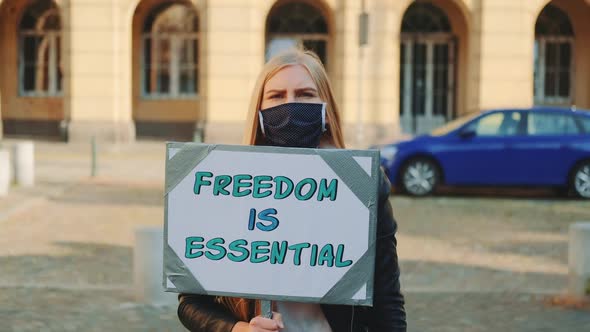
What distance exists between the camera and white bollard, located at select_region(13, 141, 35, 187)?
15367 mm

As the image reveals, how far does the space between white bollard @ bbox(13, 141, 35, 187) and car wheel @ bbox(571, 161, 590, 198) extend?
9.40m

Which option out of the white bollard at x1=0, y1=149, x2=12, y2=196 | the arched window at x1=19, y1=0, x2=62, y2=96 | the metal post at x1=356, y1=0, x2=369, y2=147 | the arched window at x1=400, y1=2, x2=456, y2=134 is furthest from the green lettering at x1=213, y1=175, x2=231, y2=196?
the arched window at x1=19, y1=0, x2=62, y2=96

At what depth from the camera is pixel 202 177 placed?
101 inches

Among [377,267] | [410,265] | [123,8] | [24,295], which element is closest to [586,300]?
[410,265]

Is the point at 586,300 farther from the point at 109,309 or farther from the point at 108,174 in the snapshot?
the point at 108,174

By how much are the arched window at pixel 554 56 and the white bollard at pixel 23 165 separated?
1734 centimetres

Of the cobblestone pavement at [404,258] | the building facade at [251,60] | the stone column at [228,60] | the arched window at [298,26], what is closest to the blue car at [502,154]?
the cobblestone pavement at [404,258]

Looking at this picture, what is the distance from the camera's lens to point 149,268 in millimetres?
7113

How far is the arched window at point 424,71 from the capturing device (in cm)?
2673

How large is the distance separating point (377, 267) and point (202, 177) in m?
0.58

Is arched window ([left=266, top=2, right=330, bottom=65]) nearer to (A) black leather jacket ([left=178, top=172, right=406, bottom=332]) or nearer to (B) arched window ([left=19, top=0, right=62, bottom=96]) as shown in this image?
(B) arched window ([left=19, top=0, right=62, bottom=96])

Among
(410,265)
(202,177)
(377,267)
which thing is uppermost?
(202,177)

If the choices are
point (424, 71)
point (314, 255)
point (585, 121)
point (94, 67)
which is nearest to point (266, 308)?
point (314, 255)

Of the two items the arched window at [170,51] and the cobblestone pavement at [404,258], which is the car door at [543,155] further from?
the arched window at [170,51]
